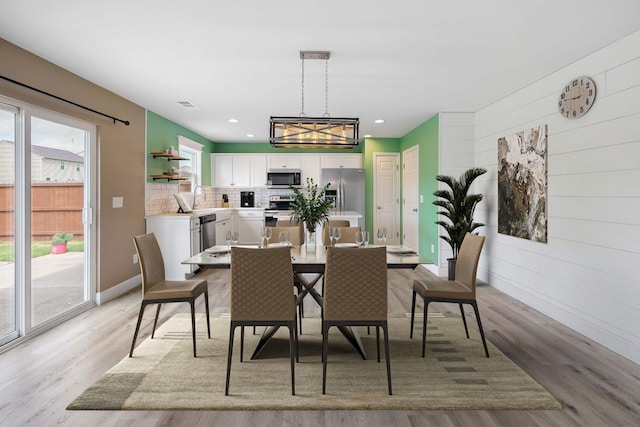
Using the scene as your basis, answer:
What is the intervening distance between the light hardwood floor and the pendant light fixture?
1.76 metres

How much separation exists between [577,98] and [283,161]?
552 cm

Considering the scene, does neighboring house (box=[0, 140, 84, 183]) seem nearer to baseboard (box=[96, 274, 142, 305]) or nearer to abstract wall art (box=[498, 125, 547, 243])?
baseboard (box=[96, 274, 142, 305])

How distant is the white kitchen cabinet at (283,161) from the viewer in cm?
790

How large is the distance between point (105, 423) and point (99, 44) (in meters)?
2.77

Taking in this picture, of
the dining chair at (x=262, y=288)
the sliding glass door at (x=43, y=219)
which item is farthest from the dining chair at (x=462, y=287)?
the sliding glass door at (x=43, y=219)

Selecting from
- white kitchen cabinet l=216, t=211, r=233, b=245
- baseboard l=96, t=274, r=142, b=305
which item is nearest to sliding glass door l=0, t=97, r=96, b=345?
baseboard l=96, t=274, r=142, b=305

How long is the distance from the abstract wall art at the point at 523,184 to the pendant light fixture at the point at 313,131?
206cm

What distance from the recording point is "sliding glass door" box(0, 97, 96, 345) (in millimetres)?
3029

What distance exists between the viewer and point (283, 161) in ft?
25.9

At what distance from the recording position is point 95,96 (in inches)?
159

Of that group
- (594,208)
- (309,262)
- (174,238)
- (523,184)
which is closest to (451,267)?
(523,184)

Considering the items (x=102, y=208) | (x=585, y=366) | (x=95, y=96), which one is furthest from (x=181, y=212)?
(x=585, y=366)

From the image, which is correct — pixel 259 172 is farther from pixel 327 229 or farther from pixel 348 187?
pixel 327 229

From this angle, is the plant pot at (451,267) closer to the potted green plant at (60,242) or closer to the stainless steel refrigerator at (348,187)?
the stainless steel refrigerator at (348,187)
